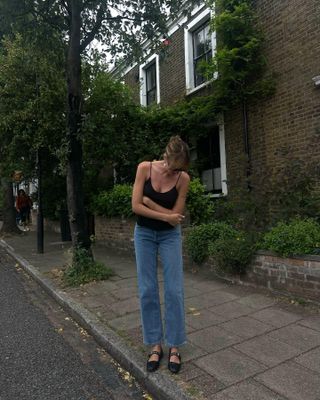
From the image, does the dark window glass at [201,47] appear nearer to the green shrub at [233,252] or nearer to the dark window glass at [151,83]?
the dark window glass at [151,83]

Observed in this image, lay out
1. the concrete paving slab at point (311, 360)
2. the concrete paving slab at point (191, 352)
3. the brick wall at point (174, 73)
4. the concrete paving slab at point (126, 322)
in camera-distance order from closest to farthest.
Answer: the concrete paving slab at point (311, 360) < the concrete paving slab at point (191, 352) < the concrete paving slab at point (126, 322) < the brick wall at point (174, 73)

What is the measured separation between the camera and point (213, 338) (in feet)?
13.4

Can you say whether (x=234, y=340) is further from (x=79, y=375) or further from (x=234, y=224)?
(x=234, y=224)

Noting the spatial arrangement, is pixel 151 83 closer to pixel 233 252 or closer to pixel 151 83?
pixel 151 83

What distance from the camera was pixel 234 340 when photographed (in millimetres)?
A: 4012

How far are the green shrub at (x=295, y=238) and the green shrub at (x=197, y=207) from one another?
2.79 meters

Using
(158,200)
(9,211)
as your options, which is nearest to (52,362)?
(158,200)

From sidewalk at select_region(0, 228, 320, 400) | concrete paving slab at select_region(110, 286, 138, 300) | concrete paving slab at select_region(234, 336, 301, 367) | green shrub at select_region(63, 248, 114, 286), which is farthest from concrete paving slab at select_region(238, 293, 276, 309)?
green shrub at select_region(63, 248, 114, 286)

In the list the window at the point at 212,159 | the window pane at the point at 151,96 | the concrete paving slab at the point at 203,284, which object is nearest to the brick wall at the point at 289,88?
the window at the point at 212,159

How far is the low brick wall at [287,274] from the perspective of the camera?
4.82 m

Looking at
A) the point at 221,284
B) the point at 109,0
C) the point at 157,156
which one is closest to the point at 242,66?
the point at 157,156

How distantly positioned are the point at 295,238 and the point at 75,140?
390 cm

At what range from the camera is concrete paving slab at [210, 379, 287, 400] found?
2951 mm

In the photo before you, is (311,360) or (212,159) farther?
(212,159)
